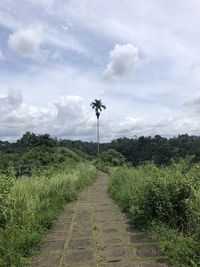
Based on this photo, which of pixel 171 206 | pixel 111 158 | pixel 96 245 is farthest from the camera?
pixel 111 158

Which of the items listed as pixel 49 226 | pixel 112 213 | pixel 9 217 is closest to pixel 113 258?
pixel 9 217

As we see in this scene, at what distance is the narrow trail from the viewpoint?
18.2 feet

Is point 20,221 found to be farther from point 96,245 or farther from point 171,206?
point 171,206

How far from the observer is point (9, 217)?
634cm

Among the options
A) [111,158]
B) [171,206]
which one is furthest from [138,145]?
[171,206]

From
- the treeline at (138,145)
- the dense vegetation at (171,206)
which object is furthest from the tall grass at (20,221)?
the treeline at (138,145)

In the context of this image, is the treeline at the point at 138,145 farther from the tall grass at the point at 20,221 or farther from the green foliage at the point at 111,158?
the tall grass at the point at 20,221

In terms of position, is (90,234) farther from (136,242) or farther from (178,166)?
(178,166)

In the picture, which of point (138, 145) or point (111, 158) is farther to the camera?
point (138, 145)

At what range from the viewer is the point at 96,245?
21.3 ft

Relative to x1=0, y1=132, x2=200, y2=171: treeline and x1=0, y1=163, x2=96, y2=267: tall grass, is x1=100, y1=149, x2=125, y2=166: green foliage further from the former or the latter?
x1=0, y1=163, x2=96, y2=267: tall grass

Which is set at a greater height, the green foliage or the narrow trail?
the green foliage

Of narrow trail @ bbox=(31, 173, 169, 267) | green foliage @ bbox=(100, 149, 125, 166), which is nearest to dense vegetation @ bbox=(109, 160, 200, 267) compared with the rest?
narrow trail @ bbox=(31, 173, 169, 267)

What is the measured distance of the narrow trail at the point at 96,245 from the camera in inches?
218
